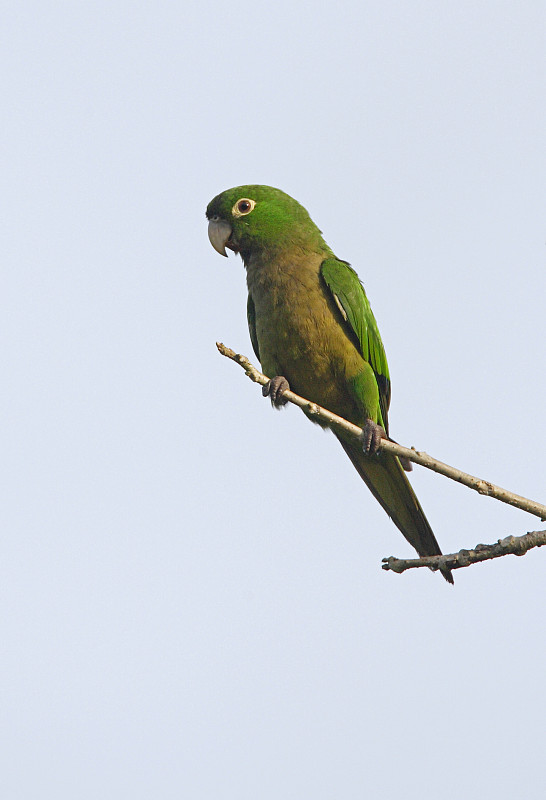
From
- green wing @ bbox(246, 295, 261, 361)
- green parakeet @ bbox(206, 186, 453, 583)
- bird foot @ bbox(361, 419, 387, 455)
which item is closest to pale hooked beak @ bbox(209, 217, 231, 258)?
green parakeet @ bbox(206, 186, 453, 583)

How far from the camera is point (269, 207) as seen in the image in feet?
23.1

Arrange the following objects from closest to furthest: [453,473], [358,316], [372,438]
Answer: [453,473], [372,438], [358,316]

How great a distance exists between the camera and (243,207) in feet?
23.1

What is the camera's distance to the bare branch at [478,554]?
4.15 meters

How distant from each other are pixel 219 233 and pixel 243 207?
13.0 inches

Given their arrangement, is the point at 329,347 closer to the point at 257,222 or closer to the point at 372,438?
the point at 372,438

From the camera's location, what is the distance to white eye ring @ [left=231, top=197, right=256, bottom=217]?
702 centimetres

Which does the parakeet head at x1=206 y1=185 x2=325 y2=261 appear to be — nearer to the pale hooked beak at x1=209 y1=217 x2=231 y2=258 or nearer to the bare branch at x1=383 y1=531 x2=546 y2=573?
the pale hooked beak at x1=209 y1=217 x2=231 y2=258

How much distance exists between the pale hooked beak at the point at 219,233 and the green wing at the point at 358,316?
1052 millimetres

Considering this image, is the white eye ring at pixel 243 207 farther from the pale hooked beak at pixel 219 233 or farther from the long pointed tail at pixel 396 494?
the long pointed tail at pixel 396 494

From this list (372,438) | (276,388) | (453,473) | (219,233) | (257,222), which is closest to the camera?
(453,473)

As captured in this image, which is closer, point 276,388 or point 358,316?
point 276,388

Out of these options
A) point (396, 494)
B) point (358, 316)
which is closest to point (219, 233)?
point (358, 316)

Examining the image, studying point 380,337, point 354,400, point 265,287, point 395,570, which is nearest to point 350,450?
point 354,400
